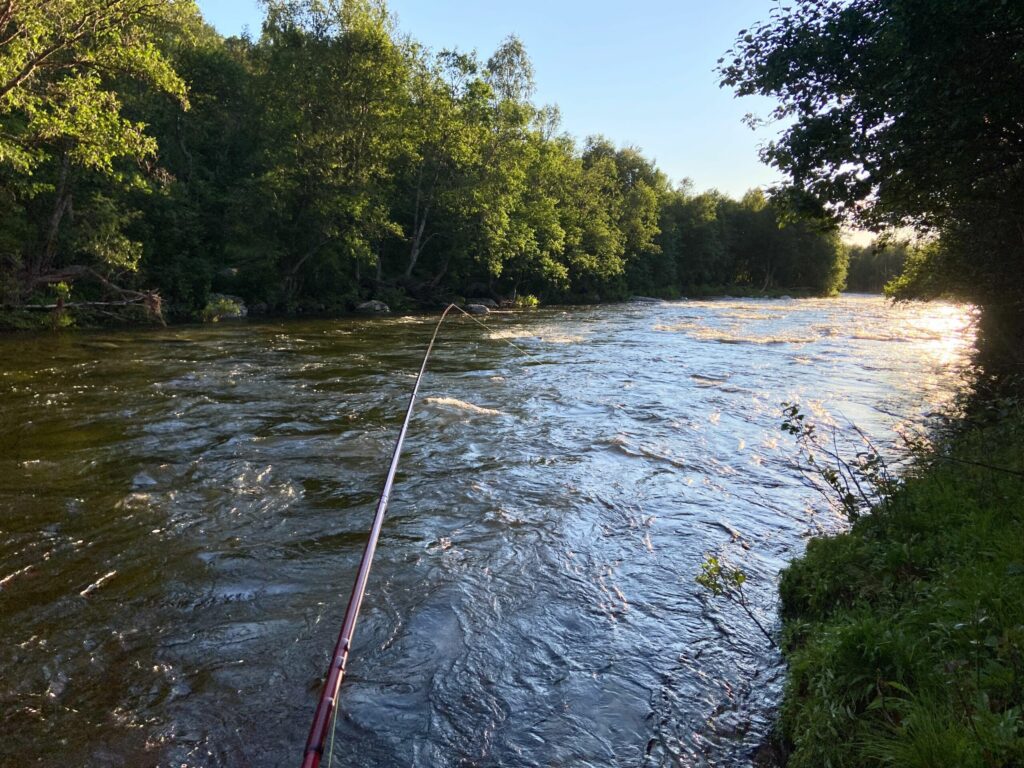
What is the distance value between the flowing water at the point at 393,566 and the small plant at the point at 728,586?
12 cm

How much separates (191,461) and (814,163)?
33.5 feet

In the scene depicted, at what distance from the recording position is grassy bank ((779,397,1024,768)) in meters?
2.38

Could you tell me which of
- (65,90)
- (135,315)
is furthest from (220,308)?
(65,90)

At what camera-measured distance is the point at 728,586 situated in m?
4.71

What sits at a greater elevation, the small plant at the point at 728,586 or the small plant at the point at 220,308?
the small plant at the point at 220,308

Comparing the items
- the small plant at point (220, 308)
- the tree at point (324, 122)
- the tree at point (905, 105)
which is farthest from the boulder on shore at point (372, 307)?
the tree at point (905, 105)

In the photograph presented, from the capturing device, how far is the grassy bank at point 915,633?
93.7 inches

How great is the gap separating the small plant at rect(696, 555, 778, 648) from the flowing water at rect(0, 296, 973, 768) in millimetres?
120

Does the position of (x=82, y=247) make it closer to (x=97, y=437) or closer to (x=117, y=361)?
(x=117, y=361)

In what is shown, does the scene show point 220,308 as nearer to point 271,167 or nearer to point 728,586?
point 271,167

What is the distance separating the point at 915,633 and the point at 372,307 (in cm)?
3043

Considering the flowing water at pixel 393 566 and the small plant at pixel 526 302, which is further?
the small plant at pixel 526 302

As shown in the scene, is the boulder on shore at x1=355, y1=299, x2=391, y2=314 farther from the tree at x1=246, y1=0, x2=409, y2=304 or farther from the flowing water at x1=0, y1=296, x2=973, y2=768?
the flowing water at x1=0, y1=296, x2=973, y2=768

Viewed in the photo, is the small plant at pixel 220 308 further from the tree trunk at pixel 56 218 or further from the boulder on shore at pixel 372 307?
the boulder on shore at pixel 372 307
